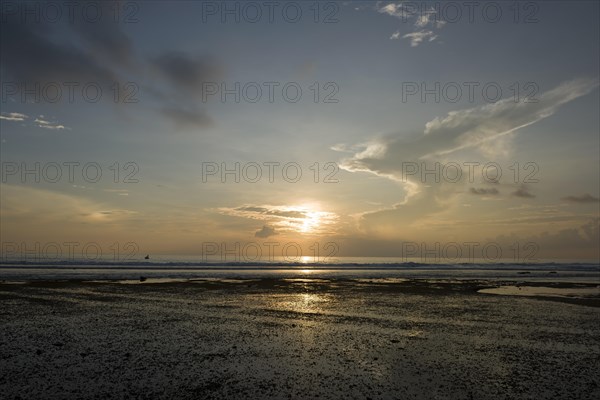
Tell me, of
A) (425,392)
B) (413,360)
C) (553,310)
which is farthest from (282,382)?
(553,310)

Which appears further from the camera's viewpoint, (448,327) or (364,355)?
(448,327)

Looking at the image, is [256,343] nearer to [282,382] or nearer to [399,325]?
[282,382]

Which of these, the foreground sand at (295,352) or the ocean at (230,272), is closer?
the foreground sand at (295,352)

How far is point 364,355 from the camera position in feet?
43.3

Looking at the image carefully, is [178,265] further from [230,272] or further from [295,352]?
[295,352]

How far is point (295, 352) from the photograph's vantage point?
44.7 ft

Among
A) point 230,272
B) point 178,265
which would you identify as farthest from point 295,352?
point 178,265

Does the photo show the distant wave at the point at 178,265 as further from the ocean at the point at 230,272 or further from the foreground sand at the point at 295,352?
the foreground sand at the point at 295,352

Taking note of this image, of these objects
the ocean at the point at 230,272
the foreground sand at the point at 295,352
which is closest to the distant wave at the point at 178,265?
the ocean at the point at 230,272

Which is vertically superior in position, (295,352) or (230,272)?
(295,352)

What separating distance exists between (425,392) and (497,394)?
5.68 ft

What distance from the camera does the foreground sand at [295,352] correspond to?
9922mm

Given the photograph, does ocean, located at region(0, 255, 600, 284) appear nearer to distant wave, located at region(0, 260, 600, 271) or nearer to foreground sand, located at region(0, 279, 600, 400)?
distant wave, located at region(0, 260, 600, 271)

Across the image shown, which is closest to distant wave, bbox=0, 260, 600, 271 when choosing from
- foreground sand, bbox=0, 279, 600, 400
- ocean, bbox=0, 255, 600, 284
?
ocean, bbox=0, 255, 600, 284
